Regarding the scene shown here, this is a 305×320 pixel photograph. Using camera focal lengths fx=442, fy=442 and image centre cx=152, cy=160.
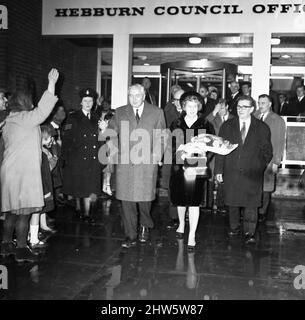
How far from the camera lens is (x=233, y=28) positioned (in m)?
8.91

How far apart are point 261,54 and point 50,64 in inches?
196

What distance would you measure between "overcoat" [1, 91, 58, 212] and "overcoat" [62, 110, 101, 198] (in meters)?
1.81

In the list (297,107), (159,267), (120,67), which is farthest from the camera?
(297,107)

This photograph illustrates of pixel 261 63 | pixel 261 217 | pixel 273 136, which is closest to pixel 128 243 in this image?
pixel 261 217

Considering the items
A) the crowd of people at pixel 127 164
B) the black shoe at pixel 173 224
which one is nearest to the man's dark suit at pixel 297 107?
the crowd of people at pixel 127 164

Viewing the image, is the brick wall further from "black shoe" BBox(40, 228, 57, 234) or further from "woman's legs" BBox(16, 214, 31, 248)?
"woman's legs" BBox(16, 214, 31, 248)

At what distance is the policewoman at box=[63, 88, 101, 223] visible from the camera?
20.8 feet

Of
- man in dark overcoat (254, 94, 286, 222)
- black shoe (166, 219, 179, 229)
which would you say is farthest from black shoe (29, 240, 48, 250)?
man in dark overcoat (254, 94, 286, 222)

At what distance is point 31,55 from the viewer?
9.43m

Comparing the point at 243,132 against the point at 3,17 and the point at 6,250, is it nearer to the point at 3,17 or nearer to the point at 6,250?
the point at 6,250

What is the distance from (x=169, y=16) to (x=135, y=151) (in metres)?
4.91

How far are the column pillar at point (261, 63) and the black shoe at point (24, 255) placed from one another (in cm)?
606
